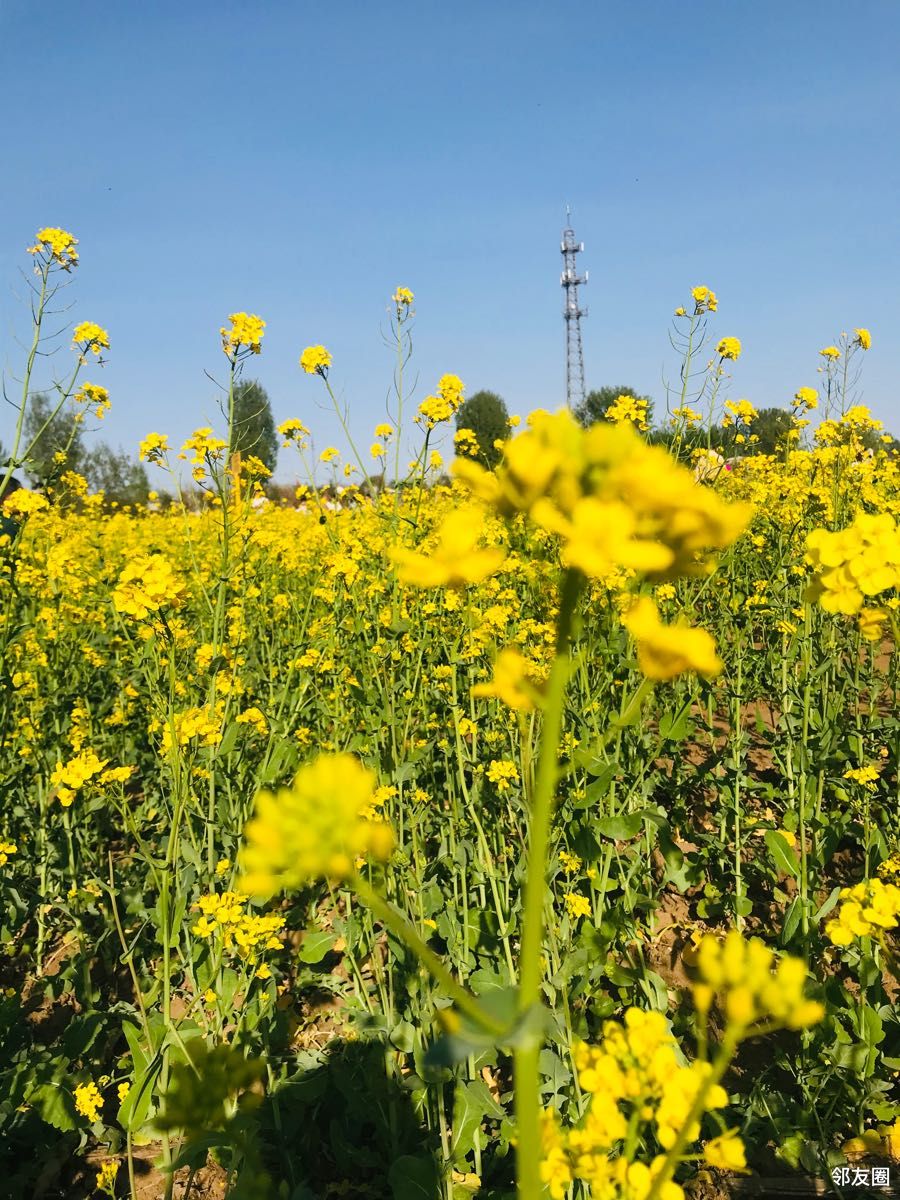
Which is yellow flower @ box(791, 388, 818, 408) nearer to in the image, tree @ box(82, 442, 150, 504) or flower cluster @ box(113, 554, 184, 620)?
flower cluster @ box(113, 554, 184, 620)

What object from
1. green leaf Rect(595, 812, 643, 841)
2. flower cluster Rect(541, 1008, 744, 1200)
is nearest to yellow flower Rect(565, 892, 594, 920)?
green leaf Rect(595, 812, 643, 841)

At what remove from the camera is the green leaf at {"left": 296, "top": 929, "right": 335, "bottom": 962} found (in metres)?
2.57

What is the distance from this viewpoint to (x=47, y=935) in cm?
318

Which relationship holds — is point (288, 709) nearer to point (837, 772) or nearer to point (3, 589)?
point (3, 589)

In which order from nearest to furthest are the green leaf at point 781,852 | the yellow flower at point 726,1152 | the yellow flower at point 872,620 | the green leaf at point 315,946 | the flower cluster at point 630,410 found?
1. the yellow flower at point 726,1152
2. the yellow flower at point 872,620
3. the green leaf at point 315,946
4. the green leaf at point 781,852
5. the flower cluster at point 630,410

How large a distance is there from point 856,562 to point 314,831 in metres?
1.01

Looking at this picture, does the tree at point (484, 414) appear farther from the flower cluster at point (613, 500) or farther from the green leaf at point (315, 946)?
the flower cluster at point (613, 500)

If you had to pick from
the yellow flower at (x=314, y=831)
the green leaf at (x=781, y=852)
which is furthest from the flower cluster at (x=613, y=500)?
the green leaf at (x=781, y=852)

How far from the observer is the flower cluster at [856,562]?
1188 mm

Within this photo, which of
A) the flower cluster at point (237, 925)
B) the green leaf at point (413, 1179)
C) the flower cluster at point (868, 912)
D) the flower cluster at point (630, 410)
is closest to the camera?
the flower cluster at point (868, 912)

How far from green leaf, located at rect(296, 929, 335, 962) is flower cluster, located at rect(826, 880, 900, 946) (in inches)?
64.6

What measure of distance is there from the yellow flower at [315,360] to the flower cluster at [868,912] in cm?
357

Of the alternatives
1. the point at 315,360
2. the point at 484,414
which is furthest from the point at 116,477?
the point at 315,360

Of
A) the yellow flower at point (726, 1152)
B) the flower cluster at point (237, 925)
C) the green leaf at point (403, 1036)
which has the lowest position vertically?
the green leaf at point (403, 1036)
